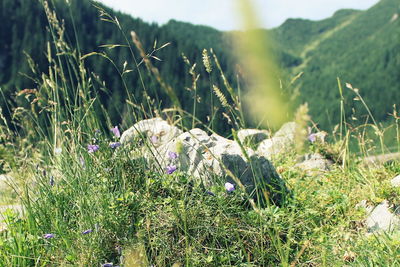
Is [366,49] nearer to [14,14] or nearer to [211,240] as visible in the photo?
[14,14]

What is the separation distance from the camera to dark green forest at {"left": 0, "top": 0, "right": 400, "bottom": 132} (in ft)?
12.1

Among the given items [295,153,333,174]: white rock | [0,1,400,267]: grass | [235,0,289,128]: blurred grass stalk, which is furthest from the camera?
[295,153,333,174]: white rock

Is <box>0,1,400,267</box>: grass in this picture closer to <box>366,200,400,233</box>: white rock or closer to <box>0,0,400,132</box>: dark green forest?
<box>366,200,400,233</box>: white rock

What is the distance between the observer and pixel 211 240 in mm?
2764

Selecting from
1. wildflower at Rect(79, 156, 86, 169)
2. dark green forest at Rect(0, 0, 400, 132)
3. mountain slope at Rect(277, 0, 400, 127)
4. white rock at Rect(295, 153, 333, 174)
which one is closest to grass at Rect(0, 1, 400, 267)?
wildflower at Rect(79, 156, 86, 169)

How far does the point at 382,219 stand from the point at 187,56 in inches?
2192

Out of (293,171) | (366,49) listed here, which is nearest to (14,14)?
(293,171)

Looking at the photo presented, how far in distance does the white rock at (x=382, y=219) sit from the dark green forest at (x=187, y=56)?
1.02 m

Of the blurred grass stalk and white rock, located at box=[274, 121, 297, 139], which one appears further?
white rock, located at box=[274, 121, 297, 139]

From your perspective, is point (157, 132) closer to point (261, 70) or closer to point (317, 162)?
point (317, 162)

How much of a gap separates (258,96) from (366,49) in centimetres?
17414

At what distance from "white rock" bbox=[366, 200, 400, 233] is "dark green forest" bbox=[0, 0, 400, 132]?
3.33ft

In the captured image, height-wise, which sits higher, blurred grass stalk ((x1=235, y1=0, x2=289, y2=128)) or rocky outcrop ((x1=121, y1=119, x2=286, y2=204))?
blurred grass stalk ((x1=235, y1=0, x2=289, y2=128))

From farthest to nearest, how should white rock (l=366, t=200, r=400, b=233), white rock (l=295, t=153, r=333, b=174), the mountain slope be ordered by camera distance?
1. the mountain slope
2. white rock (l=295, t=153, r=333, b=174)
3. white rock (l=366, t=200, r=400, b=233)
